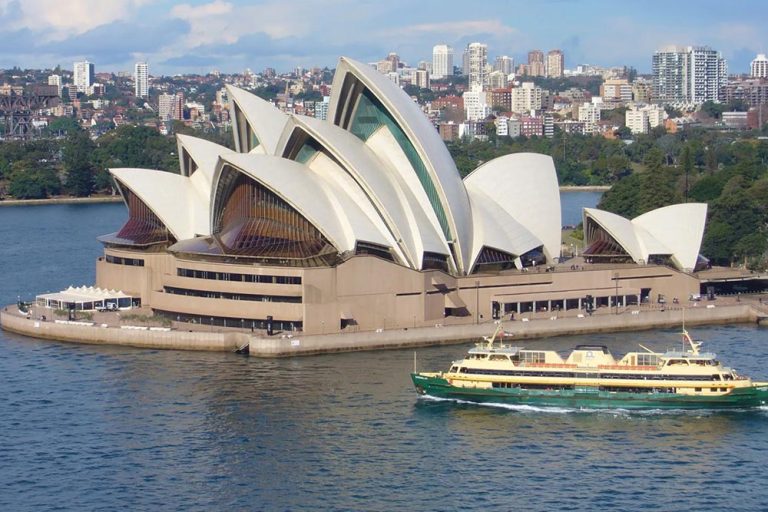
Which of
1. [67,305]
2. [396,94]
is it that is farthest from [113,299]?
[396,94]

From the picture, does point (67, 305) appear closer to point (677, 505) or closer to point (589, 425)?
point (589, 425)

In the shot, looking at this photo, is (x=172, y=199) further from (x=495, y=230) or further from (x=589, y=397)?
(x=589, y=397)

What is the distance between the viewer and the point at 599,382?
128 feet

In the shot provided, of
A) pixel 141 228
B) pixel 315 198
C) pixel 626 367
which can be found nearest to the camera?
pixel 626 367

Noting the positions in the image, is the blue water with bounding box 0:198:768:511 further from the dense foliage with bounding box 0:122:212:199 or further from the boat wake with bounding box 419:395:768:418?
the dense foliage with bounding box 0:122:212:199

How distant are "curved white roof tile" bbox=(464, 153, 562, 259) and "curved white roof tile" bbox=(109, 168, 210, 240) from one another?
1031cm

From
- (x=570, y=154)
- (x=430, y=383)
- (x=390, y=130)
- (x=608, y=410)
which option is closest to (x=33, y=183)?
(x=570, y=154)

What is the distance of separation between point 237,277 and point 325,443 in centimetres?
1448

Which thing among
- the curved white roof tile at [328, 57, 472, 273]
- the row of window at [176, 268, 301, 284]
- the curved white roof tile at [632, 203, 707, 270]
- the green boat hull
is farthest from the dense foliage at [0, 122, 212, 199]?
the green boat hull

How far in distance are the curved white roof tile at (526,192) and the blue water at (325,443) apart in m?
10.6

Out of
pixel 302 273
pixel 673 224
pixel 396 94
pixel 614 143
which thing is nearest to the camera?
pixel 302 273

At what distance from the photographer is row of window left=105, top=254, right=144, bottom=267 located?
179ft

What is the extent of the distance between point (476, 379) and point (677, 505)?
9.81 m

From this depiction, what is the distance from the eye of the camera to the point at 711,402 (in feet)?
126
